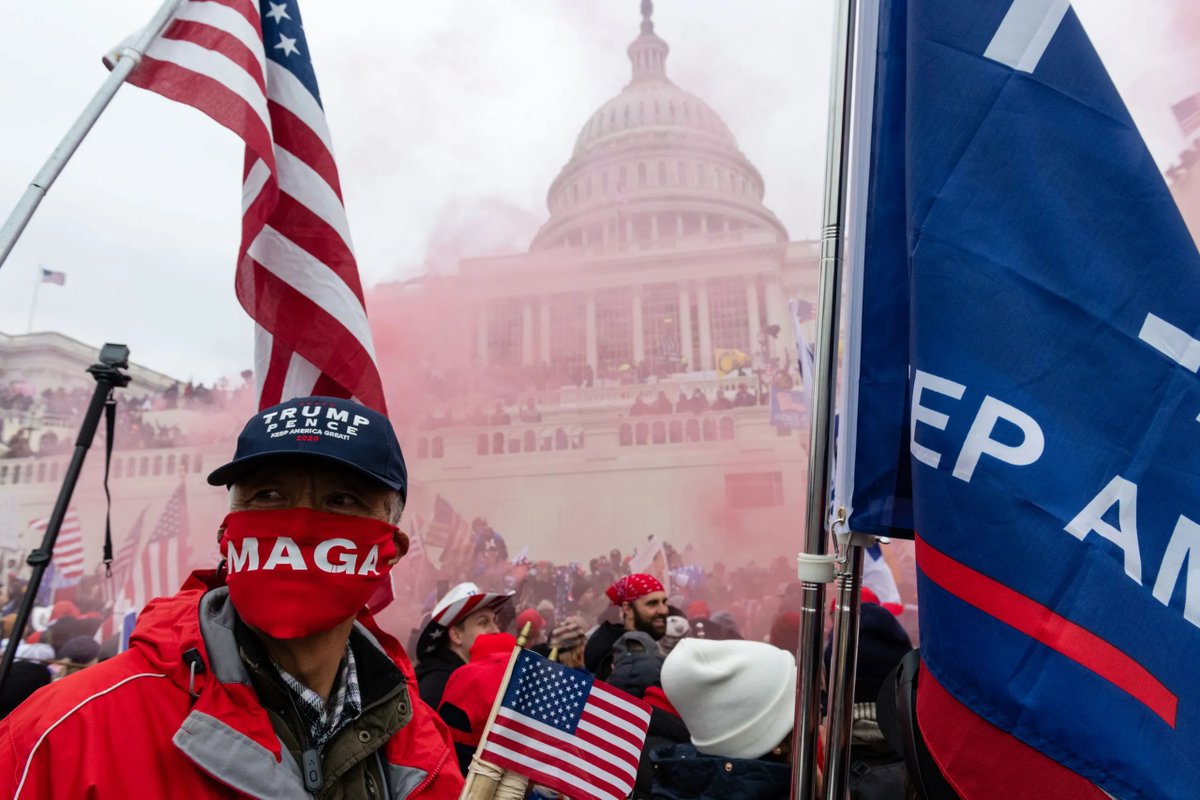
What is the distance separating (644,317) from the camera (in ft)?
131

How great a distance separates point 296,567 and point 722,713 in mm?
1290

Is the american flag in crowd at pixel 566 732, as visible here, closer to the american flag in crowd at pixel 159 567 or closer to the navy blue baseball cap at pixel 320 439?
the navy blue baseball cap at pixel 320 439

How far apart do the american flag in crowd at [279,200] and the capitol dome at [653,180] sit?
1615 inches

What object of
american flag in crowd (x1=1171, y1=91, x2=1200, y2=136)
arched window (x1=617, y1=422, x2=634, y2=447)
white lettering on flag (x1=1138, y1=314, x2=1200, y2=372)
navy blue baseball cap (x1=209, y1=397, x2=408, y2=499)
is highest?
american flag in crowd (x1=1171, y1=91, x2=1200, y2=136)

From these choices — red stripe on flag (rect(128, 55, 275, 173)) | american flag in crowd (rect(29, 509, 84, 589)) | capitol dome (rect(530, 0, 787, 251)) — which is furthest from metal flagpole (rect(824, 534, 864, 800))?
capitol dome (rect(530, 0, 787, 251))

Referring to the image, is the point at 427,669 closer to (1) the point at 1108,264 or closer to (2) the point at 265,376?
(2) the point at 265,376

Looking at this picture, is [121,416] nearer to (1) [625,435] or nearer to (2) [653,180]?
(1) [625,435]

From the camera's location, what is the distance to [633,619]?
3.98 metres

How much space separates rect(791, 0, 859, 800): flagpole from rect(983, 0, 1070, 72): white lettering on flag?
0.30m

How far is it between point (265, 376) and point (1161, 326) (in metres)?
2.46

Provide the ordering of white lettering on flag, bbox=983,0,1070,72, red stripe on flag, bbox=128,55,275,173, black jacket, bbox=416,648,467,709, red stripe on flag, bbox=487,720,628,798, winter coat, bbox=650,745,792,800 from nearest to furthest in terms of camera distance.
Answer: white lettering on flag, bbox=983,0,1070,72, red stripe on flag, bbox=487,720,628,798, winter coat, bbox=650,745,792,800, red stripe on flag, bbox=128,55,275,173, black jacket, bbox=416,648,467,709

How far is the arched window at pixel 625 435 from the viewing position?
80.9 feet

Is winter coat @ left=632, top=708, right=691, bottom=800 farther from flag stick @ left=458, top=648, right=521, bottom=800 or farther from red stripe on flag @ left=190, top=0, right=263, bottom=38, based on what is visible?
red stripe on flag @ left=190, top=0, right=263, bottom=38

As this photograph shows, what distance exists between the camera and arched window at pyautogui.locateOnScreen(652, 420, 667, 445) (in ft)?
81.1
